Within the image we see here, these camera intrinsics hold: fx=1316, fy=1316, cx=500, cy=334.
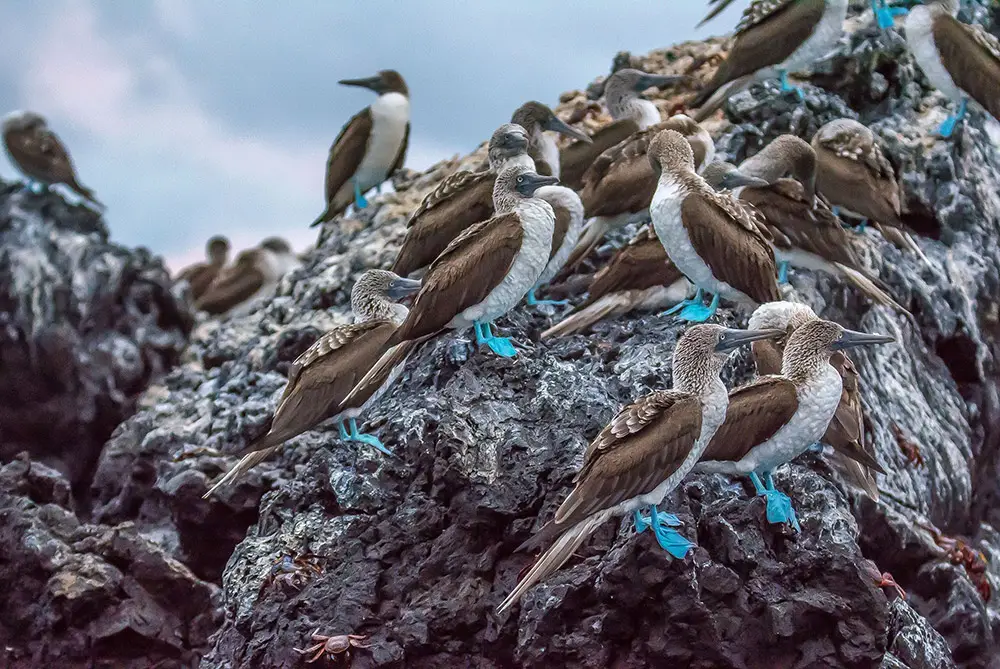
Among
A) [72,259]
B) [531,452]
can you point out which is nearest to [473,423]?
[531,452]

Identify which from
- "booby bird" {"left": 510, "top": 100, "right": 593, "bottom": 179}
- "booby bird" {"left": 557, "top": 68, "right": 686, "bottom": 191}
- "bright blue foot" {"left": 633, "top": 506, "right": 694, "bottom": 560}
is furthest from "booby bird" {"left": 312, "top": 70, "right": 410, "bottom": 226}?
"bright blue foot" {"left": 633, "top": 506, "right": 694, "bottom": 560}

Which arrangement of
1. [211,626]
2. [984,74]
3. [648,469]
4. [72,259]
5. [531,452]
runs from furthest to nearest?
[72,259]
[984,74]
[211,626]
[531,452]
[648,469]

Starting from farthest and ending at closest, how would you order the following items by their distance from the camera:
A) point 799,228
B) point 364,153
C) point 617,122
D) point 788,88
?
point 364,153
point 788,88
point 617,122
point 799,228

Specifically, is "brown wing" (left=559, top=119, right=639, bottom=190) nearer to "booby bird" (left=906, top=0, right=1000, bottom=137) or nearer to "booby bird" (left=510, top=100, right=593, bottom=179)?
"booby bird" (left=510, top=100, right=593, bottom=179)

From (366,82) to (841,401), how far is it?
8057 mm

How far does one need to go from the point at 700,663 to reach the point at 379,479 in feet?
6.69

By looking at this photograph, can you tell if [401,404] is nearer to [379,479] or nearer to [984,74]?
[379,479]

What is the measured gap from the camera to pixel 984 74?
11305 mm

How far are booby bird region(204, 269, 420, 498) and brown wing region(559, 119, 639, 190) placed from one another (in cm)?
355

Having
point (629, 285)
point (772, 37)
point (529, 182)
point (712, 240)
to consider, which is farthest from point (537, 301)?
point (772, 37)

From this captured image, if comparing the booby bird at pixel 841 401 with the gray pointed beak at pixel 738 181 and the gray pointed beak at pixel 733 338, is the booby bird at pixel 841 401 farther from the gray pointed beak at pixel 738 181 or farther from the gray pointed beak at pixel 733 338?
the gray pointed beak at pixel 738 181

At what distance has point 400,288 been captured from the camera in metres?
8.01

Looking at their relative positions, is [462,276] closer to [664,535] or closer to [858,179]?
[664,535]

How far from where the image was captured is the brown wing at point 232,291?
1972 centimetres
